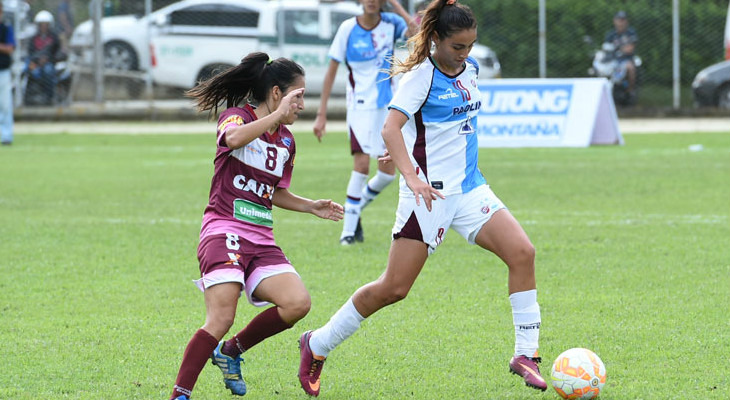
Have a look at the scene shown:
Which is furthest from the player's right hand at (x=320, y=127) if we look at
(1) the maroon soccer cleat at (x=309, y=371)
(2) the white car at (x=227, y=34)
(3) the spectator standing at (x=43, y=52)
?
(3) the spectator standing at (x=43, y=52)

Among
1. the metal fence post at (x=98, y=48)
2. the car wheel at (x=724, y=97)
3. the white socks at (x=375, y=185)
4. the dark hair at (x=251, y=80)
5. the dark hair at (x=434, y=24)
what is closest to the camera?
the dark hair at (x=251, y=80)

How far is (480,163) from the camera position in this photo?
15109 mm

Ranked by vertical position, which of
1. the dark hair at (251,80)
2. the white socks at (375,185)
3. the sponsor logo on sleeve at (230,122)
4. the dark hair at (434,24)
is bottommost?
the white socks at (375,185)

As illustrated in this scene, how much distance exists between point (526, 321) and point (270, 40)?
60.2ft

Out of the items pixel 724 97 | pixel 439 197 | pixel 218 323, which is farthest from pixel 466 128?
pixel 724 97

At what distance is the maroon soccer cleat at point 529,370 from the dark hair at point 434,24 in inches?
58.8

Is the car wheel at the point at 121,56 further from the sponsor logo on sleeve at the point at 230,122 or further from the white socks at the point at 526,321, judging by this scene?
the white socks at the point at 526,321

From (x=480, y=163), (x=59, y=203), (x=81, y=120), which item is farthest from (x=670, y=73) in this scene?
(x=59, y=203)

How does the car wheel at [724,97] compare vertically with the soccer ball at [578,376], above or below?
above

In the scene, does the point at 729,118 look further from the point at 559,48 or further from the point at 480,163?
the point at 480,163

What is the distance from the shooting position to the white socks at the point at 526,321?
199 inches

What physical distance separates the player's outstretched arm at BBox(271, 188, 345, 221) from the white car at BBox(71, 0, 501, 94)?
57.6 ft

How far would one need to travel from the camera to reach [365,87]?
9383 mm

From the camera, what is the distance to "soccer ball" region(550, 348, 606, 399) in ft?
15.4
